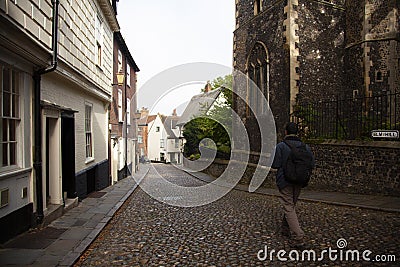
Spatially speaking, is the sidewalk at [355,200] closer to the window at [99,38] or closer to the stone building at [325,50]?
the stone building at [325,50]

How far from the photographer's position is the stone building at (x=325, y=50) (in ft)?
51.1

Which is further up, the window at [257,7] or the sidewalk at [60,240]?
the window at [257,7]

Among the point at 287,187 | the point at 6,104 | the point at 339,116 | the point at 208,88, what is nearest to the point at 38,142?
the point at 6,104

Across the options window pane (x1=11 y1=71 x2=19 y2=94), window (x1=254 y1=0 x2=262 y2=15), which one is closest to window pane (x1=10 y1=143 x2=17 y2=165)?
window pane (x1=11 y1=71 x2=19 y2=94)

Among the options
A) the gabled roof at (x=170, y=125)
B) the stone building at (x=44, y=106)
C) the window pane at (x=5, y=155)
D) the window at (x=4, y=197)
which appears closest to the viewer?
the window at (x=4, y=197)

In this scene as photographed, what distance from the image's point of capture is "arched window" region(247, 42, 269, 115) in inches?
721

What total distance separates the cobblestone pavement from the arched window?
9055 millimetres

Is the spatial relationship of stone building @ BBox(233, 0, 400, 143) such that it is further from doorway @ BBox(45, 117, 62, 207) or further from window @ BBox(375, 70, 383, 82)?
doorway @ BBox(45, 117, 62, 207)

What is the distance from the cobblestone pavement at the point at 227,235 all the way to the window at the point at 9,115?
2168 mm

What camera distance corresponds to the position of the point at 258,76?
19328mm

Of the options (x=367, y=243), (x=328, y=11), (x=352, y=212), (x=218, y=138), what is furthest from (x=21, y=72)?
(x=218, y=138)

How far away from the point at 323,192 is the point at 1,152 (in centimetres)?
984

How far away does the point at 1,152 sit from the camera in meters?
6.29

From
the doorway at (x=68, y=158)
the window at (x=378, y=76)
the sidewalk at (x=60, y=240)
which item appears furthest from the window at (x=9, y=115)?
the window at (x=378, y=76)
